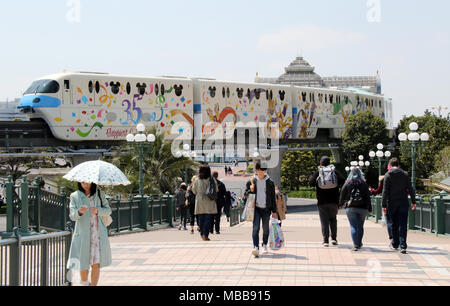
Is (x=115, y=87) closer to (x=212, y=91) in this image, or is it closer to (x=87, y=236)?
(x=212, y=91)

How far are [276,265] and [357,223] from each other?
96.8 inches

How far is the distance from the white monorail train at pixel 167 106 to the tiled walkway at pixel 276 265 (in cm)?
2460

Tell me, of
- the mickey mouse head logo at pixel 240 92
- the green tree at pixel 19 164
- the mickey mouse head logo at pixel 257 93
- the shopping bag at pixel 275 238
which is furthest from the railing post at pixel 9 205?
the green tree at pixel 19 164

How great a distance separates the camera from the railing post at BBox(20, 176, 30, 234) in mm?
13913

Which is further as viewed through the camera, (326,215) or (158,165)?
(158,165)

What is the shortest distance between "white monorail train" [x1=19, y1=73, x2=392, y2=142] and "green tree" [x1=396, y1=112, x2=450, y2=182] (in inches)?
616

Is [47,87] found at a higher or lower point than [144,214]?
higher

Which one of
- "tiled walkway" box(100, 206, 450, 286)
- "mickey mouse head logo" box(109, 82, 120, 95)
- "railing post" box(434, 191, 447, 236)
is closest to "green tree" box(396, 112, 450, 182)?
"mickey mouse head logo" box(109, 82, 120, 95)

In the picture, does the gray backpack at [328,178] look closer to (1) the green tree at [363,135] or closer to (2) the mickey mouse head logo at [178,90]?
(2) the mickey mouse head logo at [178,90]

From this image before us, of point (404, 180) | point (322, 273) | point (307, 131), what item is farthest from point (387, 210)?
point (307, 131)

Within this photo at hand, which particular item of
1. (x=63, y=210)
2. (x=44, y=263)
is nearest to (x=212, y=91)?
(x=63, y=210)

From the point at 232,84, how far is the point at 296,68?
14854 centimetres

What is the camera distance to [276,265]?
1112cm
